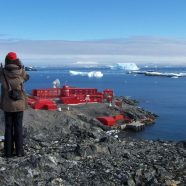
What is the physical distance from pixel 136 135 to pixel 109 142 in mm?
17277

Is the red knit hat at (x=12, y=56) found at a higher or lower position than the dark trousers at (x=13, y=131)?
higher

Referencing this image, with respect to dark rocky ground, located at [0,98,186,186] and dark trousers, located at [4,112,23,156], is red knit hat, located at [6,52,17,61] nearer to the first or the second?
dark trousers, located at [4,112,23,156]

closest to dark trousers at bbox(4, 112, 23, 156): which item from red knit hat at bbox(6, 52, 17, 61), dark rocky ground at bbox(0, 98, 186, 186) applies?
dark rocky ground at bbox(0, 98, 186, 186)

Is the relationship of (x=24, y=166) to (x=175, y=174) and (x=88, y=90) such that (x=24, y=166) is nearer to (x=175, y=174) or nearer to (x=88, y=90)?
(x=175, y=174)

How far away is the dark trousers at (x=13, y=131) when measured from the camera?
838cm

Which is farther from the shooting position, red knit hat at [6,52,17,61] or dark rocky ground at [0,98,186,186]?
red knit hat at [6,52,17,61]

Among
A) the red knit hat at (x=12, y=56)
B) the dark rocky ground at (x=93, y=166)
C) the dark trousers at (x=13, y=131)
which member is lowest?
the dark rocky ground at (x=93, y=166)

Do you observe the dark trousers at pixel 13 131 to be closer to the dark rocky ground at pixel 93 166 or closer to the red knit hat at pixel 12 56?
the dark rocky ground at pixel 93 166

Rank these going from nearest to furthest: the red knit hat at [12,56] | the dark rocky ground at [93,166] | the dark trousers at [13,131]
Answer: the dark rocky ground at [93,166], the red knit hat at [12,56], the dark trousers at [13,131]

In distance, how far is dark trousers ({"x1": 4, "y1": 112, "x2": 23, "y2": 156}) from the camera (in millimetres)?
8375

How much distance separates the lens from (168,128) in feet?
104

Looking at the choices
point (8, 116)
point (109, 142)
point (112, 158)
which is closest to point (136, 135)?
point (109, 142)

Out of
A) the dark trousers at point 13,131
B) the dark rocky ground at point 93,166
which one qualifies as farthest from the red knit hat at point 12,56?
the dark rocky ground at point 93,166

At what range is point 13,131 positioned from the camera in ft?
28.2
